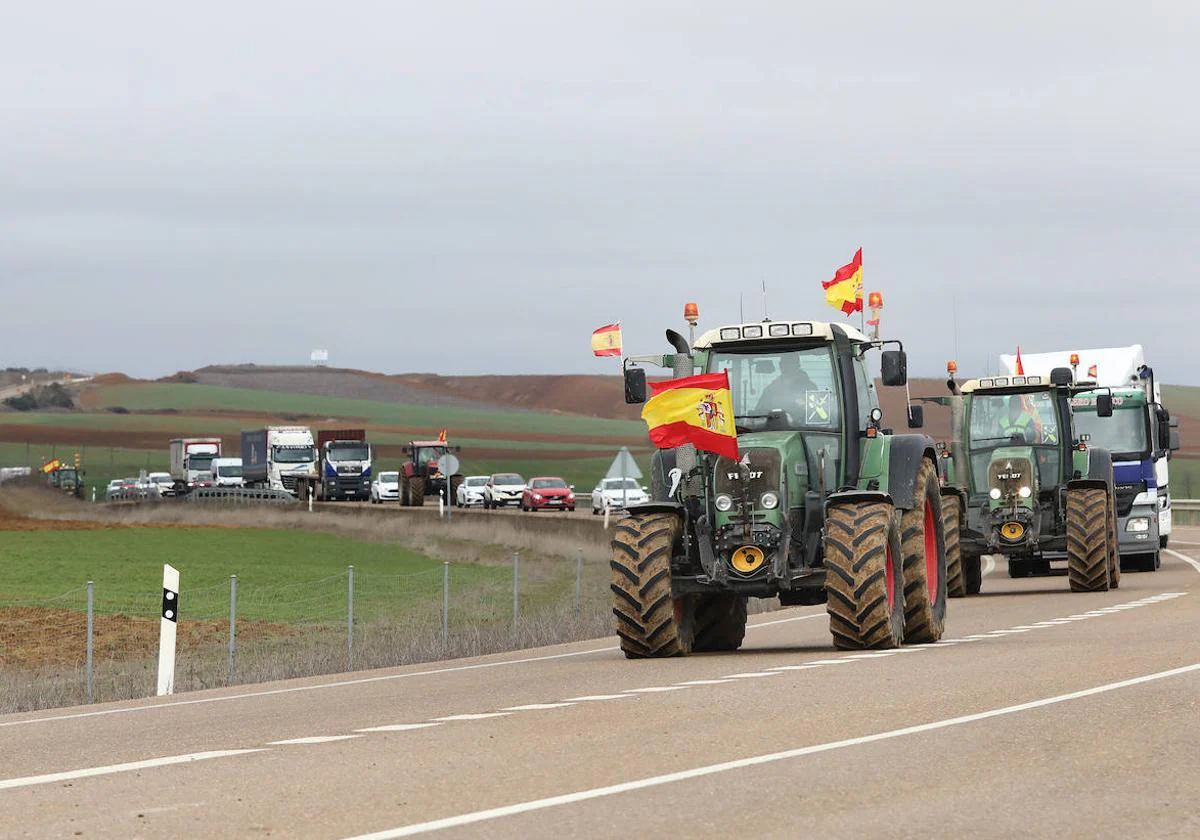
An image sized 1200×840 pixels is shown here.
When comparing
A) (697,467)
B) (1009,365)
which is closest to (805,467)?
(697,467)

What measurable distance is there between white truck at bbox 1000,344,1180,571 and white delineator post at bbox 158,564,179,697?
20160mm

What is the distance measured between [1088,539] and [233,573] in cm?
2477

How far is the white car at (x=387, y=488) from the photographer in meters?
94.7

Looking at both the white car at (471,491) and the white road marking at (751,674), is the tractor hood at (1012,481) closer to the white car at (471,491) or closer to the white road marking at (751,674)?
the white road marking at (751,674)

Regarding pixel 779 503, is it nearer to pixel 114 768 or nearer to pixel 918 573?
pixel 918 573

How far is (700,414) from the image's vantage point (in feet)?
63.1

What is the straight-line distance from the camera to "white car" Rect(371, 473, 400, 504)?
9469 cm

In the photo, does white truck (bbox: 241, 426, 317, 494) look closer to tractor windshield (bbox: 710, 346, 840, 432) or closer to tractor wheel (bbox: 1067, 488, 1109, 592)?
tractor wheel (bbox: 1067, 488, 1109, 592)

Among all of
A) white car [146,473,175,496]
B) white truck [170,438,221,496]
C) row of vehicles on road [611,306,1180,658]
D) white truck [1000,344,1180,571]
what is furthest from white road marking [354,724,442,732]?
white car [146,473,175,496]

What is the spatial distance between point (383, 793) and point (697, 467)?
980 cm

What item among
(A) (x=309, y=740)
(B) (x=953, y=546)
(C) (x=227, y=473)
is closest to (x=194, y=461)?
(C) (x=227, y=473)

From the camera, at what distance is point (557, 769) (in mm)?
11234

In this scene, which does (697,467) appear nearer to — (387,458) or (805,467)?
(805,467)

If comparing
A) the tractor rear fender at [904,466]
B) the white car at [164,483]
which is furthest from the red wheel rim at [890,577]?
the white car at [164,483]
